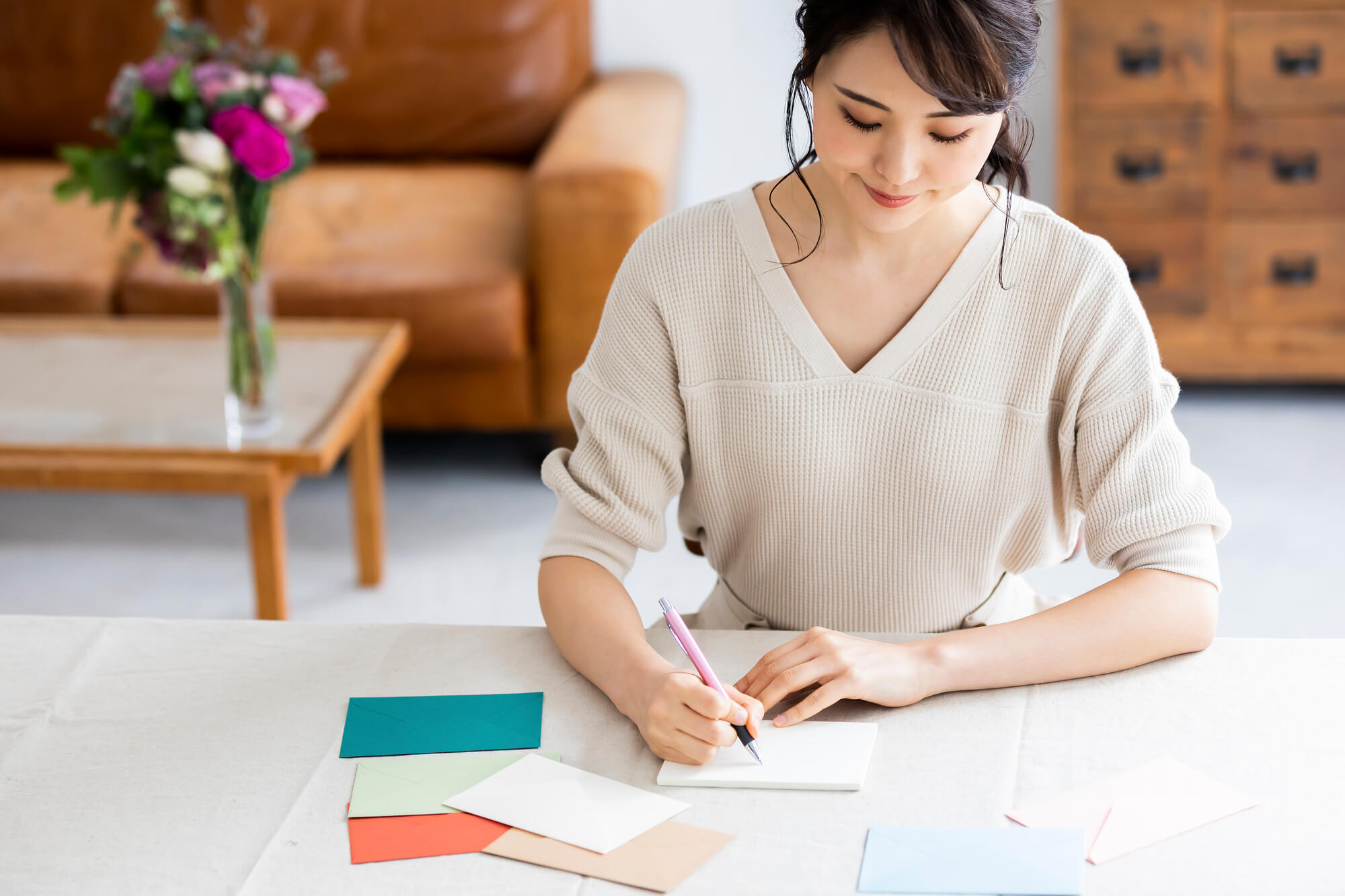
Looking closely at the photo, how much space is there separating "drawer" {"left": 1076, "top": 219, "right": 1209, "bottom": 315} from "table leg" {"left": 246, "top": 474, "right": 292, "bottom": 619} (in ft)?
5.85

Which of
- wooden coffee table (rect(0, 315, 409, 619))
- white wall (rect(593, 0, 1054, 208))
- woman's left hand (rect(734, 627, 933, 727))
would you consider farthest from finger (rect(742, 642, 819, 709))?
white wall (rect(593, 0, 1054, 208))

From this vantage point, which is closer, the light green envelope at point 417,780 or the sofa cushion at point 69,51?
the light green envelope at point 417,780

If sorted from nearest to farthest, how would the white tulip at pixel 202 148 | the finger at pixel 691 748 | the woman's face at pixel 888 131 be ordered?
the finger at pixel 691 748 → the woman's face at pixel 888 131 → the white tulip at pixel 202 148

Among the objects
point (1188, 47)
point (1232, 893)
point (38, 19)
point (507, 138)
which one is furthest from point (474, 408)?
point (1232, 893)

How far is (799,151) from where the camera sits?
10.4ft

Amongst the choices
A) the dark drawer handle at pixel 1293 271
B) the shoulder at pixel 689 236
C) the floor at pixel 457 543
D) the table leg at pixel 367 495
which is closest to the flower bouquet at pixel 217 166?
the table leg at pixel 367 495

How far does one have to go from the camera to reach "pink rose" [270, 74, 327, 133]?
189 cm

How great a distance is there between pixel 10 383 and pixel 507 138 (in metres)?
1.26

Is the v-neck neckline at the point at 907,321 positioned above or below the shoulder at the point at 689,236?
below

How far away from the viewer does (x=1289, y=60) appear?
2732 mm

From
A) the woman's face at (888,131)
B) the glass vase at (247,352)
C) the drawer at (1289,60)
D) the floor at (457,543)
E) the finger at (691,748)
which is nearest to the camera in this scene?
the finger at (691,748)

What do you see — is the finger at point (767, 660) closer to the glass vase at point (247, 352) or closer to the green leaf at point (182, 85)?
the glass vase at point (247, 352)

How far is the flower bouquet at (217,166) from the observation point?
1.84 meters

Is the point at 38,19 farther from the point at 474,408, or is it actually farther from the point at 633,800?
the point at 633,800
